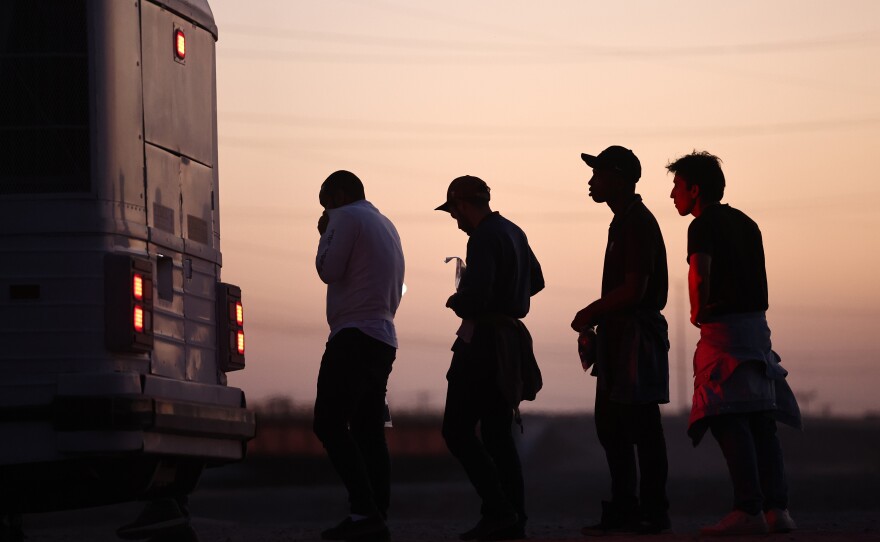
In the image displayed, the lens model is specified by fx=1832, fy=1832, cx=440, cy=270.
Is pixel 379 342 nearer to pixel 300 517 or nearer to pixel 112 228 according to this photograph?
pixel 112 228

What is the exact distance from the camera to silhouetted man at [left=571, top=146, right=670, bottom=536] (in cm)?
923

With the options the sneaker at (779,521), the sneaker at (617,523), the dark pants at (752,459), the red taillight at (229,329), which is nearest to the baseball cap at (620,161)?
the dark pants at (752,459)

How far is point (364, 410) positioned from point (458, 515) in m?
11.6

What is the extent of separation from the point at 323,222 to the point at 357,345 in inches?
29.9

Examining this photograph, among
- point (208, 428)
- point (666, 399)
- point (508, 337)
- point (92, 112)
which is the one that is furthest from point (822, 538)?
point (92, 112)

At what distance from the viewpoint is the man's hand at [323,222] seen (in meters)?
9.80

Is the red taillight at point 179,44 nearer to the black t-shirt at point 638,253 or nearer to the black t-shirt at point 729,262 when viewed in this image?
the black t-shirt at point 638,253

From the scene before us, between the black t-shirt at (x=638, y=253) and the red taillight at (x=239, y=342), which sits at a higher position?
the black t-shirt at (x=638, y=253)

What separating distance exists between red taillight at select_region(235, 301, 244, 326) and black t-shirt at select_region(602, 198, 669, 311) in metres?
2.06

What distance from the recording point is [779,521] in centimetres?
891

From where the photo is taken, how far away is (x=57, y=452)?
8320 mm

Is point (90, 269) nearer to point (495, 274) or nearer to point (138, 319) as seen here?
point (138, 319)

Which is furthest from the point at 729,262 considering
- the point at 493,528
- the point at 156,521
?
the point at 156,521

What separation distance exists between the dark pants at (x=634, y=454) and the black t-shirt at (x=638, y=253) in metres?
0.55
